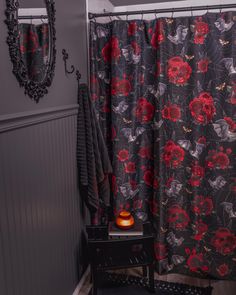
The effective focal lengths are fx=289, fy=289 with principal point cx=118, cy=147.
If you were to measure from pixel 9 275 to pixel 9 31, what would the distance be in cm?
95

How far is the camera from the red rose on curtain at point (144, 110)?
2.08 m

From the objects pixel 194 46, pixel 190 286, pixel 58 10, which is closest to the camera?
pixel 58 10

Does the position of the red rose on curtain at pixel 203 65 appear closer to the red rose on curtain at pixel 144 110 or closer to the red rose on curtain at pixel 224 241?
the red rose on curtain at pixel 144 110

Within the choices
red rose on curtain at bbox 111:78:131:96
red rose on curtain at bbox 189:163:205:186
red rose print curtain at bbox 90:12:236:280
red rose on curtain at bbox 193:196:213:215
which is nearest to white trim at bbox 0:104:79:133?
red rose on curtain at bbox 111:78:131:96

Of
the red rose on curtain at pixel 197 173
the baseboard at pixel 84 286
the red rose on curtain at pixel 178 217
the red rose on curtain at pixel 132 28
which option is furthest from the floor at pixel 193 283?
the red rose on curtain at pixel 132 28

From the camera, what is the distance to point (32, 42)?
51.8 inches

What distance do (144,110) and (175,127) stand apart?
255 mm

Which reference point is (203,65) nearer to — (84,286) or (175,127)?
(175,127)

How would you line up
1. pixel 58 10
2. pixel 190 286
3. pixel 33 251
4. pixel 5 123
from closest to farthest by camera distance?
pixel 5 123, pixel 33 251, pixel 58 10, pixel 190 286

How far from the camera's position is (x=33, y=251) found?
134 centimetres

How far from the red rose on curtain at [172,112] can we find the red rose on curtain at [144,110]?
0.35ft

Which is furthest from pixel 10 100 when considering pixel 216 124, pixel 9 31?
pixel 216 124

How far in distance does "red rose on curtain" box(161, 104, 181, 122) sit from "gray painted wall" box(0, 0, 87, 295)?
0.62 m

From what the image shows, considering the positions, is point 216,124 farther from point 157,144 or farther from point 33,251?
point 33,251
